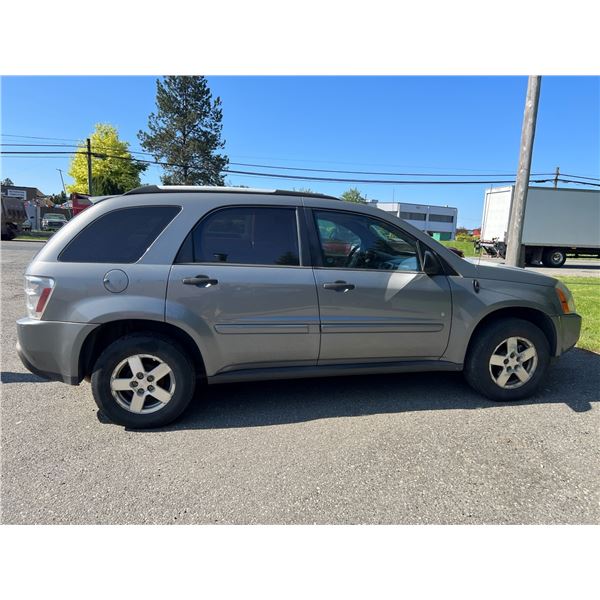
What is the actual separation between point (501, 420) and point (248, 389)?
2.25 m

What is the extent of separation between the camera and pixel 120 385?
2.85 m

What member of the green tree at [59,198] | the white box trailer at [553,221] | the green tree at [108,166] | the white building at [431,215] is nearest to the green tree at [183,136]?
the green tree at [108,166]

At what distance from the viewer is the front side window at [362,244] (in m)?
3.16

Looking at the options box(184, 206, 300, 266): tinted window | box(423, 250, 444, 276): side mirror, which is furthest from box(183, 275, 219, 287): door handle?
box(423, 250, 444, 276): side mirror

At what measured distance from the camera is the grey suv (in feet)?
9.12

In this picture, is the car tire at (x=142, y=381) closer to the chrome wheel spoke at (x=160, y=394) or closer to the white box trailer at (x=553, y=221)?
the chrome wheel spoke at (x=160, y=394)

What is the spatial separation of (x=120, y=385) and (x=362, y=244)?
227 centimetres

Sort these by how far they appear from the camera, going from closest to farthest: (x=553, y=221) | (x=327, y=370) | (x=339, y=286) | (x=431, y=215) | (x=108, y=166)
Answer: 1. (x=339, y=286)
2. (x=327, y=370)
3. (x=553, y=221)
4. (x=108, y=166)
5. (x=431, y=215)

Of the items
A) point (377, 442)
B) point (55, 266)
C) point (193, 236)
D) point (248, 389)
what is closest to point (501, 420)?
point (377, 442)

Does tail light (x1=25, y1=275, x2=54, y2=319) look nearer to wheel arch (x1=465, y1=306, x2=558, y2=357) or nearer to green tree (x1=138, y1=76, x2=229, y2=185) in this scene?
wheel arch (x1=465, y1=306, x2=558, y2=357)

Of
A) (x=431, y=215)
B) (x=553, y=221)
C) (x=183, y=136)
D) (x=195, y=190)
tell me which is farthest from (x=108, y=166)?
(x=431, y=215)

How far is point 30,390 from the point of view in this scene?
3518mm

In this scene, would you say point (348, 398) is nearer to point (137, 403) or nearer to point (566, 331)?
point (137, 403)

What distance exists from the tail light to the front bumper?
0.08 metres
